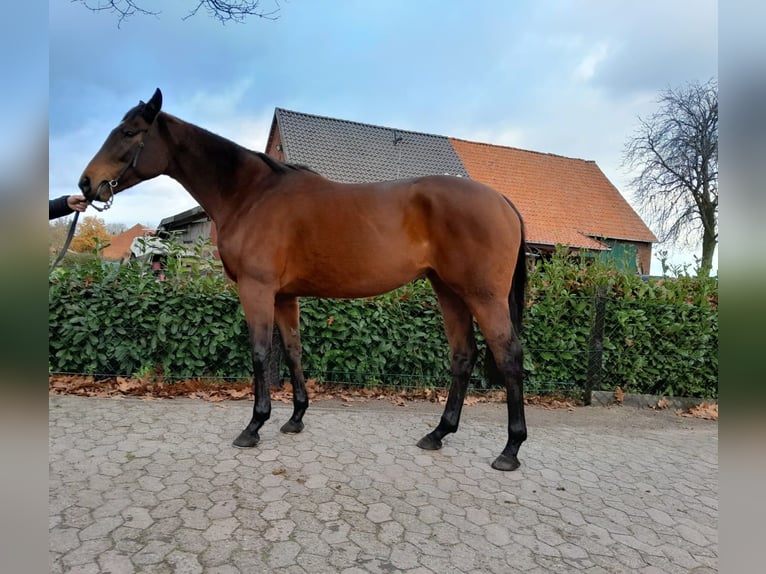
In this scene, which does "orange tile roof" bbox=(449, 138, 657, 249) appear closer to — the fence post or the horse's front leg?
the fence post

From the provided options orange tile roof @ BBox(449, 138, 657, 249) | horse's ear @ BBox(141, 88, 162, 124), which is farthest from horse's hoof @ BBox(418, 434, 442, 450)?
orange tile roof @ BBox(449, 138, 657, 249)

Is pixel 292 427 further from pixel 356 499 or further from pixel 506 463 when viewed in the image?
pixel 506 463

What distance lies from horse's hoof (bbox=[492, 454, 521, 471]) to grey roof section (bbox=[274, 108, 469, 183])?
11.1 metres

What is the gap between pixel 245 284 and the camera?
2.76m

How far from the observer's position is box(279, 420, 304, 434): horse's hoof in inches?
123

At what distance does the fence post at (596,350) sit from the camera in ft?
15.5

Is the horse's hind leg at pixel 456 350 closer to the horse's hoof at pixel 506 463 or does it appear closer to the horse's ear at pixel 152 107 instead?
the horse's hoof at pixel 506 463

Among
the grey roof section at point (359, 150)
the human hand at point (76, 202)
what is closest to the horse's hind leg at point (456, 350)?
the human hand at point (76, 202)

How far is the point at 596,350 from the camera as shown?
4.73 m

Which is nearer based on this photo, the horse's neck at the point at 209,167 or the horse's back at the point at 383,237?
the horse's back at the point at 383,237

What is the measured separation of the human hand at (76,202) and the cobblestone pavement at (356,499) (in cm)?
149

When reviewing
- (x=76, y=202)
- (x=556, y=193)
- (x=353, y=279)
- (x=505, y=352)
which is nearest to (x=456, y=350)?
(x=505, y=352)

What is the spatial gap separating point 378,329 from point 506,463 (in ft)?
6.79
